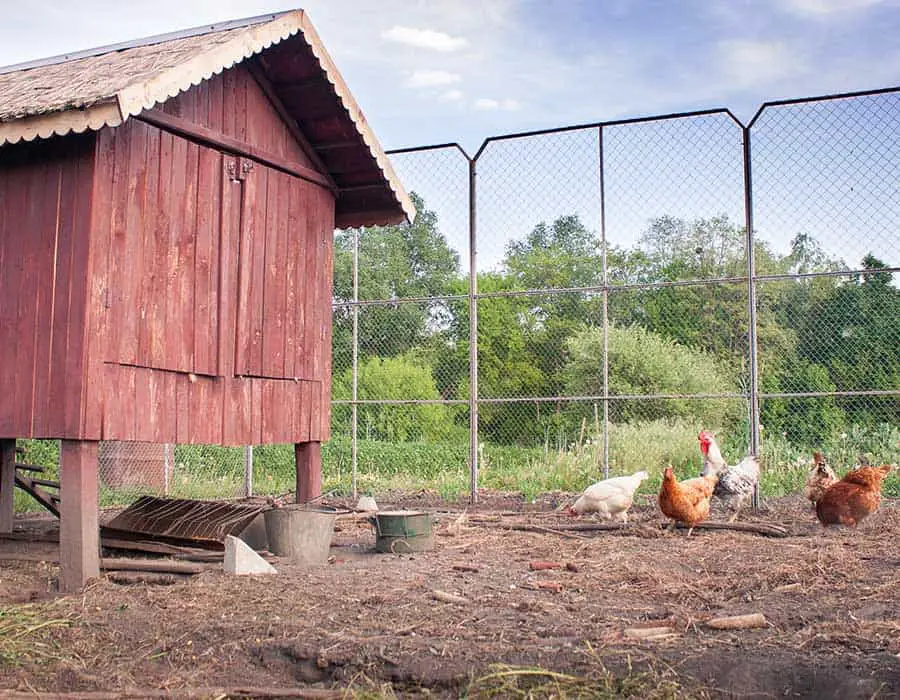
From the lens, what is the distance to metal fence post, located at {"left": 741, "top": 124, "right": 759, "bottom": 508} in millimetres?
11273

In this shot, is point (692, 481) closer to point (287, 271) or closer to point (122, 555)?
point (287, 271)

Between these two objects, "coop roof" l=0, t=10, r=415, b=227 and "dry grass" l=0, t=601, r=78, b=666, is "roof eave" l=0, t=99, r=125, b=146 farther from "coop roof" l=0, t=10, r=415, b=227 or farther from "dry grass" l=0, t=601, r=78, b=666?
"dry grass" l=0, t=601, r=78, b=666

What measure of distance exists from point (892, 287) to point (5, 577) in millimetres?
13502

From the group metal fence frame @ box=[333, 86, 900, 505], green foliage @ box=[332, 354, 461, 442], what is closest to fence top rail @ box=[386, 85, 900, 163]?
metal fence frame @ box=[333, 86, 900, 505]

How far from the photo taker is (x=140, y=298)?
302 inches

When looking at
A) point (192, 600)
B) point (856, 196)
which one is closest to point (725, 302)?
point (856, 196)

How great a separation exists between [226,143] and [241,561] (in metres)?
3.70

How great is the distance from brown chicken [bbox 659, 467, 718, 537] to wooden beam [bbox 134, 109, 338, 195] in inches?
186

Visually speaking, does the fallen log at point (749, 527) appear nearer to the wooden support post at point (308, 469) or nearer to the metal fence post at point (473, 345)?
the metal fence post at point (473, 345)

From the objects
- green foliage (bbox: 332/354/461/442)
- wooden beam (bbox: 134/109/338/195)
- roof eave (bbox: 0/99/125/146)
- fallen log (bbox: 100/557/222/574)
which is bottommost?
fallen log (bbox: 100/557/222/574)

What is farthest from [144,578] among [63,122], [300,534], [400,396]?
[400,396]

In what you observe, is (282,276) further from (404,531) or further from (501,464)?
(501,464)

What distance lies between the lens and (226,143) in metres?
8.62

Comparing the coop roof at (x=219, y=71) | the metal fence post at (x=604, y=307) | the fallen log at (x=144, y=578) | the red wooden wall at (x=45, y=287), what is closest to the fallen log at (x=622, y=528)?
the metal fence post at (x=604, y=307)
